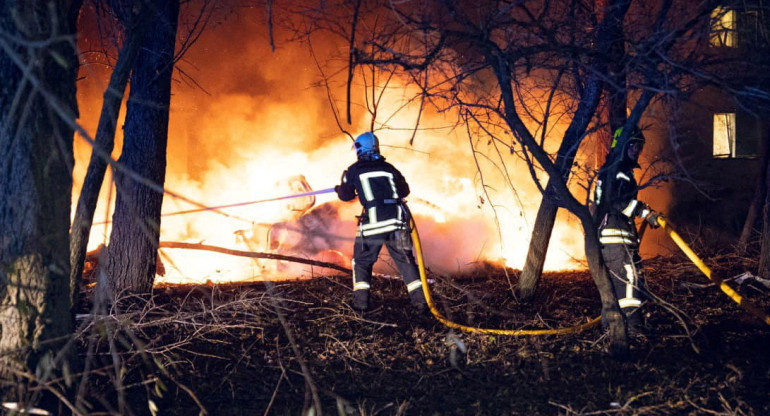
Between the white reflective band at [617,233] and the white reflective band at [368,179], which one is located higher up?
the white reflective band at [368,179]

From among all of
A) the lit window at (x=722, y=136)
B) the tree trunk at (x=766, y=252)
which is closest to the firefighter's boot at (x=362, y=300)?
the tree trunk at (x=766, y=252)

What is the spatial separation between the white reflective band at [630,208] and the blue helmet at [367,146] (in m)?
2.49

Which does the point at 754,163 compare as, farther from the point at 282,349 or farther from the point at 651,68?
the point at 282,349

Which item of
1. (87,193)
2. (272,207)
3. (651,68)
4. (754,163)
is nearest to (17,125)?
(87,193)

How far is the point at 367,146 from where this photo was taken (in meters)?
6.63

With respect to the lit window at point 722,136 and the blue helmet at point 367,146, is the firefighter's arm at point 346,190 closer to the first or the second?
the blue helmet at point 367,146

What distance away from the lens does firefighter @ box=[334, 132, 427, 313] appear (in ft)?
21.0

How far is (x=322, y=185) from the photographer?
10656 mm

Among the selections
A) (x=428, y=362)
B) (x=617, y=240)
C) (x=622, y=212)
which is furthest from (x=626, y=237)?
(x=428, y=362)

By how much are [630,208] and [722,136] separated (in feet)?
21.1

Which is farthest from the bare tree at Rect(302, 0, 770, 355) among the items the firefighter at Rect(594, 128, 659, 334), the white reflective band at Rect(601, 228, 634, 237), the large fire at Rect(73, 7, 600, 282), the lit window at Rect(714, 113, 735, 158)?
the lit window at Rect(714, 113, 735, 158)

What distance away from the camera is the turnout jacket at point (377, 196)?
6.44 m

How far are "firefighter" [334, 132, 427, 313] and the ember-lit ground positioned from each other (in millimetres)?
232

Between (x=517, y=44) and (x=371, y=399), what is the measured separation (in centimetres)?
289
